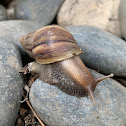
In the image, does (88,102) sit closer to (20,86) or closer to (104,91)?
(104,91)

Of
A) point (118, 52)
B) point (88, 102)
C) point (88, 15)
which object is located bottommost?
point (88, 102)

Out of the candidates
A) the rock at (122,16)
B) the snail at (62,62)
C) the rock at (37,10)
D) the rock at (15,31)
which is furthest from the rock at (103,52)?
the rock at (37,10)

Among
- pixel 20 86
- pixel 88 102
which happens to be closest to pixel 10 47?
pixel 20 86

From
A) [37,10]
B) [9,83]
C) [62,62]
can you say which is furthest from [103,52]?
[37,10]

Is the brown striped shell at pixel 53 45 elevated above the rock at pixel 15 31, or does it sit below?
above

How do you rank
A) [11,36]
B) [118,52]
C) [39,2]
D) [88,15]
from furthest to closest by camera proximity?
1. [39,2]
2. [88,15]
3. [11,36]
4. [118,52]

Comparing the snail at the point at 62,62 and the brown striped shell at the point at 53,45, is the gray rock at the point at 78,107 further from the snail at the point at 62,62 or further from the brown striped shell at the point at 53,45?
the brown striped shell at the point at 53,45

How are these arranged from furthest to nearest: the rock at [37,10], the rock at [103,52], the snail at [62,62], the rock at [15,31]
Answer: the rock at [37,10], the rock at [15,31], the rock at [103,52], the snail at [62,62]

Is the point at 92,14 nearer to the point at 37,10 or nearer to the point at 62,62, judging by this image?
the point at 37,10
